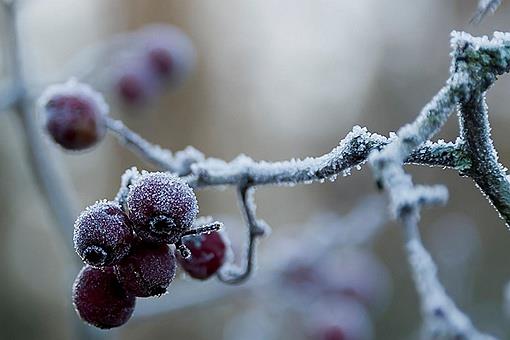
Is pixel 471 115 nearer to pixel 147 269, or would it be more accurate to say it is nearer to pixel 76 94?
pixel 147 269

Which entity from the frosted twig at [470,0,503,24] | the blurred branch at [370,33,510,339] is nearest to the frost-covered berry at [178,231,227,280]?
the blurred branch at [370,33,510,339]

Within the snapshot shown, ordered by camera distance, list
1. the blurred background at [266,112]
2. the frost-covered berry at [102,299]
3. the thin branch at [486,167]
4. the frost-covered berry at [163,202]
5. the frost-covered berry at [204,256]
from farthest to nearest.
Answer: the blurred background at [266,112]
the frost-covered berry at [204,256]
the frost-covered berry at [102,299]
the frost-covered berry at [163,202]
the thin branch at [486,167]

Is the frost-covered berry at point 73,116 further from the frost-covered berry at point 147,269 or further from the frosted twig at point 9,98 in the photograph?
the frosted twig at point 9,98

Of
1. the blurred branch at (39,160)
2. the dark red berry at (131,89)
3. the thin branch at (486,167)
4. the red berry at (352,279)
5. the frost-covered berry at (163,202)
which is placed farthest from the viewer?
the red berry at (352,279)

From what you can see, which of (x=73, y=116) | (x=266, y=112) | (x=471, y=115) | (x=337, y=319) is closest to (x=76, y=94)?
(x=73, y=116)

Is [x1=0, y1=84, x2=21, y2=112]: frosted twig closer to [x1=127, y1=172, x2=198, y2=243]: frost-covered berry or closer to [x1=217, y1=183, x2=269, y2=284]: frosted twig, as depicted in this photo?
[x1=217, y1=183, x2=269, y2=284]: frosted twig

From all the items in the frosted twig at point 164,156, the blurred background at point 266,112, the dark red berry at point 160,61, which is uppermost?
the blurred background at point 266,112

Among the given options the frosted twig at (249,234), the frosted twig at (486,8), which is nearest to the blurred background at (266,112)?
the frosted twig at (249,234)
